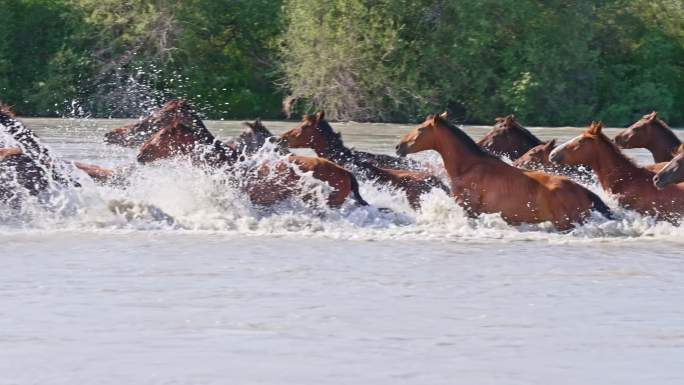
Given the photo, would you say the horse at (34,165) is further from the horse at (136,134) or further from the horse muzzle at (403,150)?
the horse muzzle at (403,150)

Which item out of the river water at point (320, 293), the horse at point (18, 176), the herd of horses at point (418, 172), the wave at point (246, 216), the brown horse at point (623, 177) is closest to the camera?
the river water at point (320, 293)

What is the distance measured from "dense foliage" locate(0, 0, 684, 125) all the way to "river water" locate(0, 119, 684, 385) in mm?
20337

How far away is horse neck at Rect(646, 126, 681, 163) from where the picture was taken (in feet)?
50.3

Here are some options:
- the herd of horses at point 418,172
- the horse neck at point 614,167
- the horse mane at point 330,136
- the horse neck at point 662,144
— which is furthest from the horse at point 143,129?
the horse neck at point 662,144

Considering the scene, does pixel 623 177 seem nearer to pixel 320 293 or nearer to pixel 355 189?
pixel 355 189

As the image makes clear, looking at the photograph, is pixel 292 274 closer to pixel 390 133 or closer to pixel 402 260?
pixel 402 260

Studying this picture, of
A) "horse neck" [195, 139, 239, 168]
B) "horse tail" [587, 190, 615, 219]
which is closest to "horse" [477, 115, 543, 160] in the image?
"horse tail" [587, 190, 615, 219]

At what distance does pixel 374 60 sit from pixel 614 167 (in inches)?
873

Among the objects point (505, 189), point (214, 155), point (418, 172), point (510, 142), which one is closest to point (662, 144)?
point (510, 142)

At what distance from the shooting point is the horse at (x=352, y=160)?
1409 cm

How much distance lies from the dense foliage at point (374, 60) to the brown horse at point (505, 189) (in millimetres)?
20891

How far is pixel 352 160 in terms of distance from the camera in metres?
14.5

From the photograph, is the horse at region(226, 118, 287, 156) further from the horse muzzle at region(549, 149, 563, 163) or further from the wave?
the horse muzzle at region(549, 149, 563, 163)

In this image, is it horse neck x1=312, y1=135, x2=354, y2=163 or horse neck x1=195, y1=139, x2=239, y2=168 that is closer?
horse neck x1=195, y1=139, x2=239, y2=168
